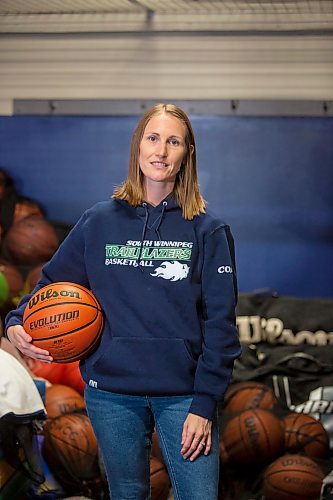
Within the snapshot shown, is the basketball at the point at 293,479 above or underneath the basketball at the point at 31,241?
underneath

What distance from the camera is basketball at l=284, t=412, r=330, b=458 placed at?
14.0 ft

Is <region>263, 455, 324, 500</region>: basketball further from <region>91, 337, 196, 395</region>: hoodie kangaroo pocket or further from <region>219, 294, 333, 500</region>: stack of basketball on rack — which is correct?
<region>91, 337, 196, 395</region>: hoodie kangaroo pocket

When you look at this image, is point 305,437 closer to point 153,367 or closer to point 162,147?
point 153,367

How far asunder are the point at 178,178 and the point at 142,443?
2.69 feet

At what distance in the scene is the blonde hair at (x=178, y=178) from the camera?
2.67 meters

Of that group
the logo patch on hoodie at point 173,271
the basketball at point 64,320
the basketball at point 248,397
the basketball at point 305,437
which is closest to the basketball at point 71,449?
the basketball at point 248,397

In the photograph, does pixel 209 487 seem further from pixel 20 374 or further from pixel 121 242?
pixel 20 374

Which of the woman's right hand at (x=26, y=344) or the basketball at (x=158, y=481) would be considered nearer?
the woman's right hand at (x=26, y=344)

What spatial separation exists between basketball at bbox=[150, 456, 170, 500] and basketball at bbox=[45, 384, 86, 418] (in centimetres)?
57

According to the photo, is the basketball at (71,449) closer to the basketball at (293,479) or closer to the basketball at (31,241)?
the basketball at (293,479)

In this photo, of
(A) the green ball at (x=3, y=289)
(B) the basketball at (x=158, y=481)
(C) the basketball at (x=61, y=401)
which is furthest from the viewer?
(A) the green ball at (x=3, y=289)

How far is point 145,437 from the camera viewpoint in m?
2.59

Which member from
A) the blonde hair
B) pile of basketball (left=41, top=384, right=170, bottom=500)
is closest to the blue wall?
pile of basketball (left=41, top=384, right=170, bottom=500)

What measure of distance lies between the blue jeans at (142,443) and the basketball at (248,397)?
6.06 feet
